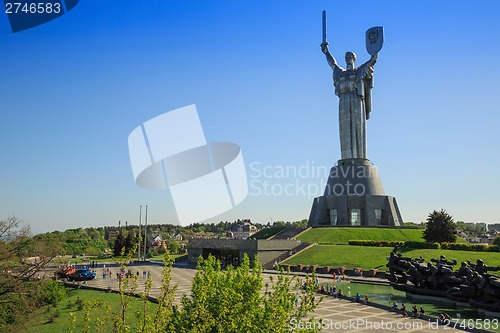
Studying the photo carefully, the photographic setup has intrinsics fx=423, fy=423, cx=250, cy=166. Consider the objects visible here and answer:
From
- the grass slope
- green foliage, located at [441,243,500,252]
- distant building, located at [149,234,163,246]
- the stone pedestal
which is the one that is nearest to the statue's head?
the stone pedestal

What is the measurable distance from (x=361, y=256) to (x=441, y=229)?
33.9 feet

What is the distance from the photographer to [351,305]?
2377cm

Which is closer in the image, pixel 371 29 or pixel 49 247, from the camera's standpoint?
pixel 49 247

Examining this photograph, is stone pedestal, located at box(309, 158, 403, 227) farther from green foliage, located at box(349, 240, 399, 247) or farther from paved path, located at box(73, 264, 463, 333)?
paved path, located at box(73, 264, 463, 333)

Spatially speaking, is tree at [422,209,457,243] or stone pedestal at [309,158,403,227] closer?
tree at [422,209,457,243]

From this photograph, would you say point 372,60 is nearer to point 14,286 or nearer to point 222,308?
point 14,286

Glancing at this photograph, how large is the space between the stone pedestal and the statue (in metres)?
2.24

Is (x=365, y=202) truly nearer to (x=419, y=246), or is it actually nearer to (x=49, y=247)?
(x=419, y=246)

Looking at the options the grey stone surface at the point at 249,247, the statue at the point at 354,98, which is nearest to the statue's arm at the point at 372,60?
the statue at the point at 354,98

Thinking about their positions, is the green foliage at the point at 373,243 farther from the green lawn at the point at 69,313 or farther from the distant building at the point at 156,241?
the distant building at the point at 156,241

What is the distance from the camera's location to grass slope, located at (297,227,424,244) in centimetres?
4828

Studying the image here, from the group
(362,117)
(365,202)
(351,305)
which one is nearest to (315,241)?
(365,202)

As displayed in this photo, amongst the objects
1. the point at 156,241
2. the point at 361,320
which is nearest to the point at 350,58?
the point at 361,320

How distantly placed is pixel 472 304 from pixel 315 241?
26089mm
